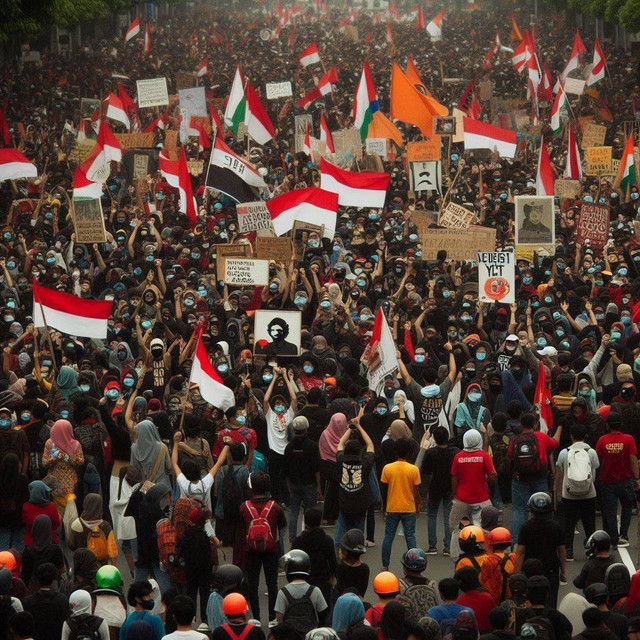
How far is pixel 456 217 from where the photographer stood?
69.3 feet

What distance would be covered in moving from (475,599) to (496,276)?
938 centimetres

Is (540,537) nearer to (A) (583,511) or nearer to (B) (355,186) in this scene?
(A) (583,511)

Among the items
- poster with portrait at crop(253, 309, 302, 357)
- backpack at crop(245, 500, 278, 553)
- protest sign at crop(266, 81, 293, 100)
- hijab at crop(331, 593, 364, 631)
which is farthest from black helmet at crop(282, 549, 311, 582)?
protest sign at crop(266, 81, 293, 100)

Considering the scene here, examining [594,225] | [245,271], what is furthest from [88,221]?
[594,225]

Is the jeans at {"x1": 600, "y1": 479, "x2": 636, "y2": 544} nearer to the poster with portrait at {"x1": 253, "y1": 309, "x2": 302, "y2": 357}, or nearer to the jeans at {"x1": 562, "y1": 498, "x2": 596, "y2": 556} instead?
the jeans at {"x1": 562, "y1": 498, "x2": 596, "y2": 556}

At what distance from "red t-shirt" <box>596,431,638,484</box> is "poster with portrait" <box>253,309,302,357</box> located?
4.33 meters

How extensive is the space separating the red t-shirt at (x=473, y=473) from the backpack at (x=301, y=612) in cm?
301

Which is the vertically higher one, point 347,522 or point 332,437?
point 332,437

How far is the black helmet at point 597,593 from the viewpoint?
873 cm

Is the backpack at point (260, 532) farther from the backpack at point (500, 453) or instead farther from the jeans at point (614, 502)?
the jeans at point (614, 502)

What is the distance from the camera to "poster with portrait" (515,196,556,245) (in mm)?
20969

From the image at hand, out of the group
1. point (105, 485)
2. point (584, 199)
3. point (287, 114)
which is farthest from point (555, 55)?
point (105, 485)

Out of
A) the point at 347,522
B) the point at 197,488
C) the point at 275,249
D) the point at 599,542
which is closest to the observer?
the point at 599,542

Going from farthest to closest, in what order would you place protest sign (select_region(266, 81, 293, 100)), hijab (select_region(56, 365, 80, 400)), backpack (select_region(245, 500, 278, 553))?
protest sign (select_region(266, 81, 293, 100)) < hijab (select_region(56, 365, 80, 400)) < backpack (select_region(245, 500, 278, 553))
